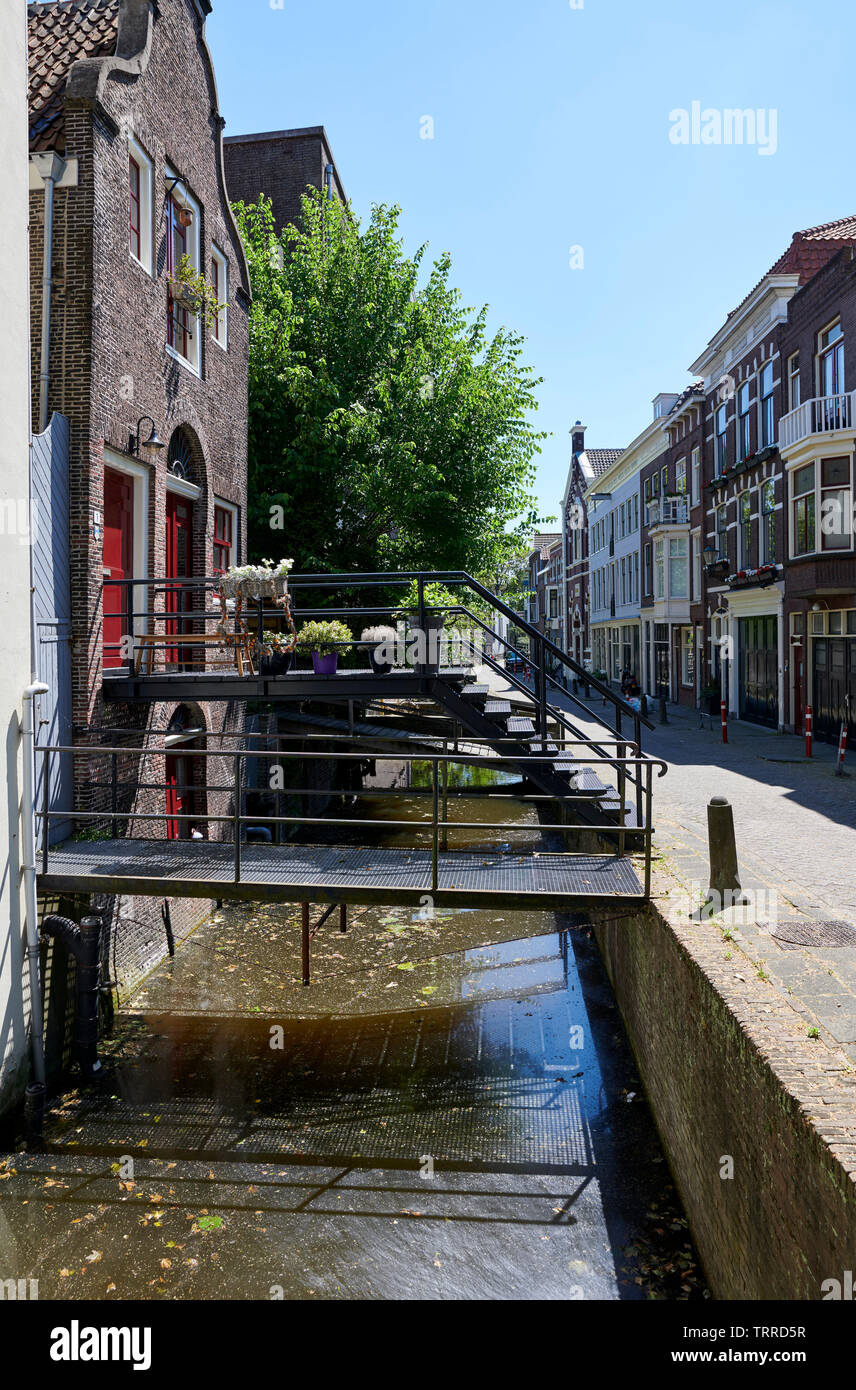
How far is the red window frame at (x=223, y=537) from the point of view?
15594 millimetres

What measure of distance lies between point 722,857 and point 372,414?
1616 cm

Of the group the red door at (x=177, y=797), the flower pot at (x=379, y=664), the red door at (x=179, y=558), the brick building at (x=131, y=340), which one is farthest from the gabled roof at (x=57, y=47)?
the red door at (x=177, y=797)

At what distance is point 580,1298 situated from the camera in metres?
5.66

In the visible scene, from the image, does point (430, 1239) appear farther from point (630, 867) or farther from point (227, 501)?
point (227, 501)

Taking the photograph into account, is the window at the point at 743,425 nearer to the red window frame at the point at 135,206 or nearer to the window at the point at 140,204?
the window at the point at 140,204

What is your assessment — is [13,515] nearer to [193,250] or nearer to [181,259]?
[181,259]

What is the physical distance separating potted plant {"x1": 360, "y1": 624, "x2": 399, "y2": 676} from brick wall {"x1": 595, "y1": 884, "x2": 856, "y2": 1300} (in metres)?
4.27

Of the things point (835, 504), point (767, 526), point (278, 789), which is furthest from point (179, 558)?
point (767, 526)

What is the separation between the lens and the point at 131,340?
11.0 m

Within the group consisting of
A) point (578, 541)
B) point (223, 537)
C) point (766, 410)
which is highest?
point (578, 541)

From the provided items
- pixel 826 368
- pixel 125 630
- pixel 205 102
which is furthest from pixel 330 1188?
pixel 826 368

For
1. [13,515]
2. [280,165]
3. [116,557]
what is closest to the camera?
[13,515]

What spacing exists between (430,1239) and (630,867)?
139 inches

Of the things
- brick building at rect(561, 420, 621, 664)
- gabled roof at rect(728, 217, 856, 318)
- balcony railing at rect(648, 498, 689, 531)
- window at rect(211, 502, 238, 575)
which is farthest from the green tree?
brick building at rect(561, 420, 621, 664)
